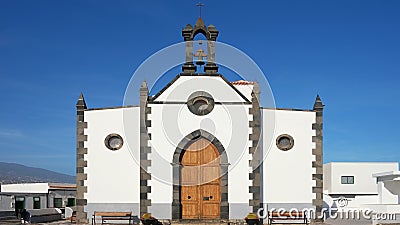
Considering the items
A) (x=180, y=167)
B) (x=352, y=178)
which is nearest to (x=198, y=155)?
(x=180, y=167)

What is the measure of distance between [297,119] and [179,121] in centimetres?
486

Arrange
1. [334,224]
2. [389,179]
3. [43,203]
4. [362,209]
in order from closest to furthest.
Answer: [334,224]
[362,209]
[389,179]
[43,203]

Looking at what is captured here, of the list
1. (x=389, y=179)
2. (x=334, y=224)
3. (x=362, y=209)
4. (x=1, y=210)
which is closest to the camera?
(x=334, y=224)

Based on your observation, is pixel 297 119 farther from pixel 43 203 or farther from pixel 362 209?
pixel 43 203

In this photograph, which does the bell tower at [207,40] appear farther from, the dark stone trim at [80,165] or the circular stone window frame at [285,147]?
the dark stone trim at [80,165]

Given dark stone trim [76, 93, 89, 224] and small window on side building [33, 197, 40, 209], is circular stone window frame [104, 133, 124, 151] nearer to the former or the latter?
dark stone trim [76, 93, 89, 224]

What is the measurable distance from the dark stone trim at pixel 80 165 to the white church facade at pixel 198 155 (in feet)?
0.13

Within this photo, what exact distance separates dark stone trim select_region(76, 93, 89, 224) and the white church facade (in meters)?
0.04

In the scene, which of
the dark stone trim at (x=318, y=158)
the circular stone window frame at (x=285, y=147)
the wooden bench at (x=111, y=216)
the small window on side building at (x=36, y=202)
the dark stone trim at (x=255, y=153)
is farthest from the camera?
the small window on side building at (x=36, y=202)

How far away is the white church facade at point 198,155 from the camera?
20.6m

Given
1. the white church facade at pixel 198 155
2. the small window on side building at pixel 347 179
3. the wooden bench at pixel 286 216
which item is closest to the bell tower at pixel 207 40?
the white church facade at pixel 198 155

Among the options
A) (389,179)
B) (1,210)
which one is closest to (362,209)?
(389,179)

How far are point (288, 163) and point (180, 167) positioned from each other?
Answer: 4.39 m

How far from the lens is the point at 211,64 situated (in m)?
21.5
